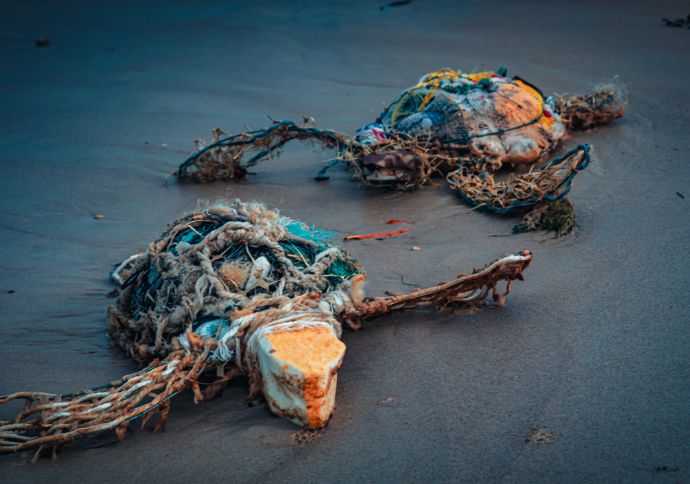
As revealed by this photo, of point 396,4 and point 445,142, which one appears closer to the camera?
point 445,142

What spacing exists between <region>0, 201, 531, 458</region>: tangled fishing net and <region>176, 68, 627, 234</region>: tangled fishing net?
149 cm

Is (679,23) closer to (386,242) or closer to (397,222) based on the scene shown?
(397,222)

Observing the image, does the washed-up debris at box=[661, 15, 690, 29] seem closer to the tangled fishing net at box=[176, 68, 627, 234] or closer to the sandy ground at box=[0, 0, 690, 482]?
the sandy ground at box=[0, 0, 690, 482]

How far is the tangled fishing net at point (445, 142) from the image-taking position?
4.40 meters

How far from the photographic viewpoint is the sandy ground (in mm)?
2172

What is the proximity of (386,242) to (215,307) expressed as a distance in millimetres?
1523

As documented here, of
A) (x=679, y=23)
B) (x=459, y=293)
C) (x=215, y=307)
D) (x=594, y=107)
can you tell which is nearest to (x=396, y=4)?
(x=679, y=23)

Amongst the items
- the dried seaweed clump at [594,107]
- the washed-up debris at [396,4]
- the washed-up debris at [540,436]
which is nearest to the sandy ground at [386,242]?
the washed-up debris at [540,436]

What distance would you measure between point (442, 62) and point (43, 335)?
17.4 feet

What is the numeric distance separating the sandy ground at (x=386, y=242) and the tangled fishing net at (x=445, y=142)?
17cm

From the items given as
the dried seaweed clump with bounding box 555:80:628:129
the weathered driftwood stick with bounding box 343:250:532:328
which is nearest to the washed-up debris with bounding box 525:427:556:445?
the weathered driftwood stick with bounding box 343:250:532:328

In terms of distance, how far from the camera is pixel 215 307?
253cm

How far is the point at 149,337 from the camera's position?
265cm

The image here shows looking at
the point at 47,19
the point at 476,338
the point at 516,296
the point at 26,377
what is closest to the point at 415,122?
the point at 516,296
